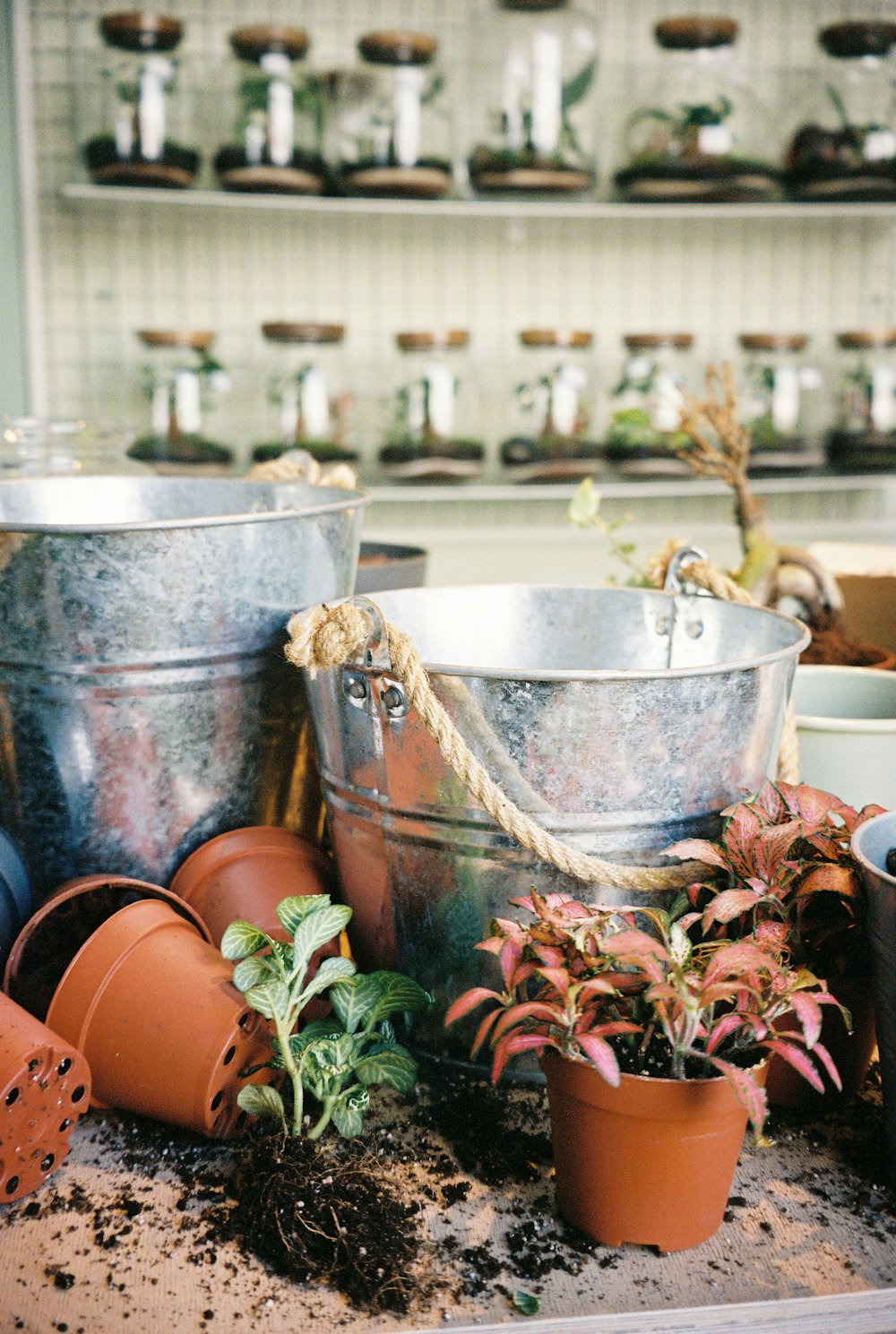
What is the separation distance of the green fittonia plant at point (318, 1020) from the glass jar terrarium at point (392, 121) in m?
2.06

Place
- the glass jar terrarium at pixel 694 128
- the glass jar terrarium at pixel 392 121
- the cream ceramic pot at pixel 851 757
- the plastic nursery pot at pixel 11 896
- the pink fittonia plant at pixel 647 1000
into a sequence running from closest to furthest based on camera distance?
the pink fittonia plant at pixel 647 1000 → the plastic nursery pot at pixel 11 896 → the cream ceramic pot at pixel 851 757 → the glass jar terrarium at pixel 392 121 → the glass jar terrarium at pixel 694 128

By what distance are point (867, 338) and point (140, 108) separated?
5.82ft

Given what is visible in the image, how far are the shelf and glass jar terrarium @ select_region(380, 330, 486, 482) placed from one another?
0.92 feet

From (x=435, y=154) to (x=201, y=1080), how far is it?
2.26 meters

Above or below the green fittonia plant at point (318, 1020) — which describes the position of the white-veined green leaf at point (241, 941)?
above

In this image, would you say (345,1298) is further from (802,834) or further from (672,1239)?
(802,834)

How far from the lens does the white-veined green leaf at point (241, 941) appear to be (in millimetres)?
846

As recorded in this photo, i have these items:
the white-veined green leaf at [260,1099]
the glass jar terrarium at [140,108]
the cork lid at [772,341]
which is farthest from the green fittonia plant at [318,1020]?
the cork lid at [772,341]

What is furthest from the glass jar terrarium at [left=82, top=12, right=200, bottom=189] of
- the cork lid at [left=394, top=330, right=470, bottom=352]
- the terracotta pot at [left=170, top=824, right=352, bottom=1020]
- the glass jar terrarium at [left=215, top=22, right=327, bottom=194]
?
the terracotta pot at [left=170, top=824, right=352, bottom=1020]

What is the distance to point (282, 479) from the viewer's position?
56.1 inches

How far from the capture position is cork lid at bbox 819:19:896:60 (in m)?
2.68

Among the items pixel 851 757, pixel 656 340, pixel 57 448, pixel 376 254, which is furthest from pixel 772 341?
pixel 851 757

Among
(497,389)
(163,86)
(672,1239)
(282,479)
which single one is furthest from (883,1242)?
(163,86)

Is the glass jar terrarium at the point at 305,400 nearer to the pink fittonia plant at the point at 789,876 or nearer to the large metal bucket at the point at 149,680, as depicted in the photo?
the large metal bucket at the point at 149,680
